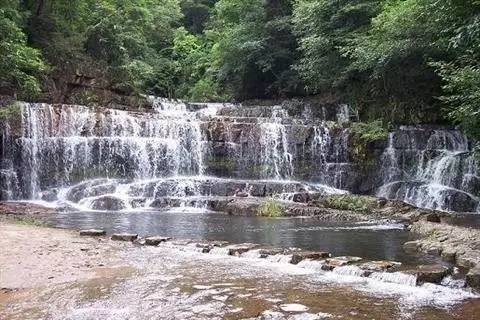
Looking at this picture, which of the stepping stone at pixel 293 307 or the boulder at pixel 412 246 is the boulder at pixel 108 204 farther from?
the stepping stone at pixel 293 307

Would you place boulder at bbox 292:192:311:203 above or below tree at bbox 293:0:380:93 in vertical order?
below

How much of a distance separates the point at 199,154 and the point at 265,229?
1061 cm

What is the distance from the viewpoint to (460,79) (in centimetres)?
1024

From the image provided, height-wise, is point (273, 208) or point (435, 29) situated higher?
point (435, 29)

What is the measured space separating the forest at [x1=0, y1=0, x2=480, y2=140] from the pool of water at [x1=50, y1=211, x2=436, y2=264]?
644 cm

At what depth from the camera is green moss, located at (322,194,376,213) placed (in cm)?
1723

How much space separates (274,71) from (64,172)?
14.9 metres

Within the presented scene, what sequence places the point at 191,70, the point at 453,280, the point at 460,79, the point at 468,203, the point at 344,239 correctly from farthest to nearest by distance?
the point at 191,70, the point at 468,203, the point at 344,239, the point at 460,79, the point at 453,280

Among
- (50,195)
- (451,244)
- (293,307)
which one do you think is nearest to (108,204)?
(50,195)

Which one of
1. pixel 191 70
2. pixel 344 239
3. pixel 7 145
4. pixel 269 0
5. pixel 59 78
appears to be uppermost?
pixel 269 0

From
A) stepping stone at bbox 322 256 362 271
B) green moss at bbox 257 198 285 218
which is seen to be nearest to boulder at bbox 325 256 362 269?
stepping stone at bbox 322 256 362 271

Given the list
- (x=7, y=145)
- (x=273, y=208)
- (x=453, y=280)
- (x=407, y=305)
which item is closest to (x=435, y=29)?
(x=273, y=208)

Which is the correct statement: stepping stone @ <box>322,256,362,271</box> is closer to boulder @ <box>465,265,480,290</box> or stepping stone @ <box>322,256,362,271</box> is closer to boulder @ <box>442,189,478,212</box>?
boulder @ <box>465,265,480,290</box>

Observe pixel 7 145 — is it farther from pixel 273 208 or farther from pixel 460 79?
pixel 460 79
